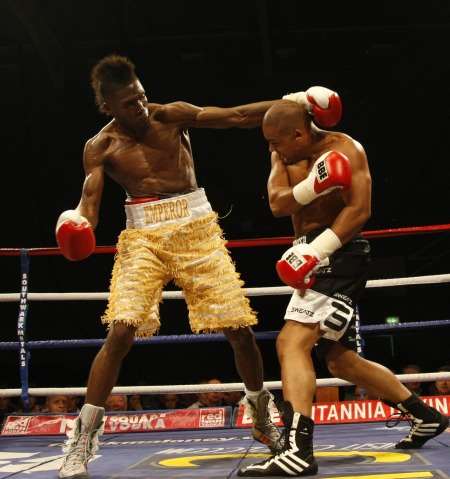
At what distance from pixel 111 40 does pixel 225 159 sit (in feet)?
7.53

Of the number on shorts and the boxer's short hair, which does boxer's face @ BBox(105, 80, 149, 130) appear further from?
the number on shorts

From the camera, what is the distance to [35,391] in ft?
10.3

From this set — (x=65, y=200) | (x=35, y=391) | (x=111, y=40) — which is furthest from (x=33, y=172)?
(x=35, y=391)

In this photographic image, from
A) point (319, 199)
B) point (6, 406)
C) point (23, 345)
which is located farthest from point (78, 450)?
point (6, 406)

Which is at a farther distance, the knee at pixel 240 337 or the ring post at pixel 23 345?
the ring post at pixel 23 345

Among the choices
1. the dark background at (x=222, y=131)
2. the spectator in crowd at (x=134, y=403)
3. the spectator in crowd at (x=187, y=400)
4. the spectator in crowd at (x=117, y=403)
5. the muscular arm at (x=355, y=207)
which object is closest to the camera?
the muscular arm at (x=355, y=207)

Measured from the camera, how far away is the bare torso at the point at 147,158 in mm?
2270

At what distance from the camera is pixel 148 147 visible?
2.27 m

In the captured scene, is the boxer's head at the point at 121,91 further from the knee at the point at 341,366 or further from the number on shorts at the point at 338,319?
the knee at the point at 341,366

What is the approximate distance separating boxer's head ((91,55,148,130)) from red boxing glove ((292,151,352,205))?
2.09 ft

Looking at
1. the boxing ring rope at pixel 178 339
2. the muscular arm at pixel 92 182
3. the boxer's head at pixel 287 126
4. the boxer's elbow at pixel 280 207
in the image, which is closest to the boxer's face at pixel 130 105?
the muscular arm at pixel 92 182

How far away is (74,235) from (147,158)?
0.39 metres

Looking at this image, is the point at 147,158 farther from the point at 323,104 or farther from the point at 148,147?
the point at 323,104

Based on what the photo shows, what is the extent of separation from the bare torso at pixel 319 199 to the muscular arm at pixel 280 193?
3 cm
